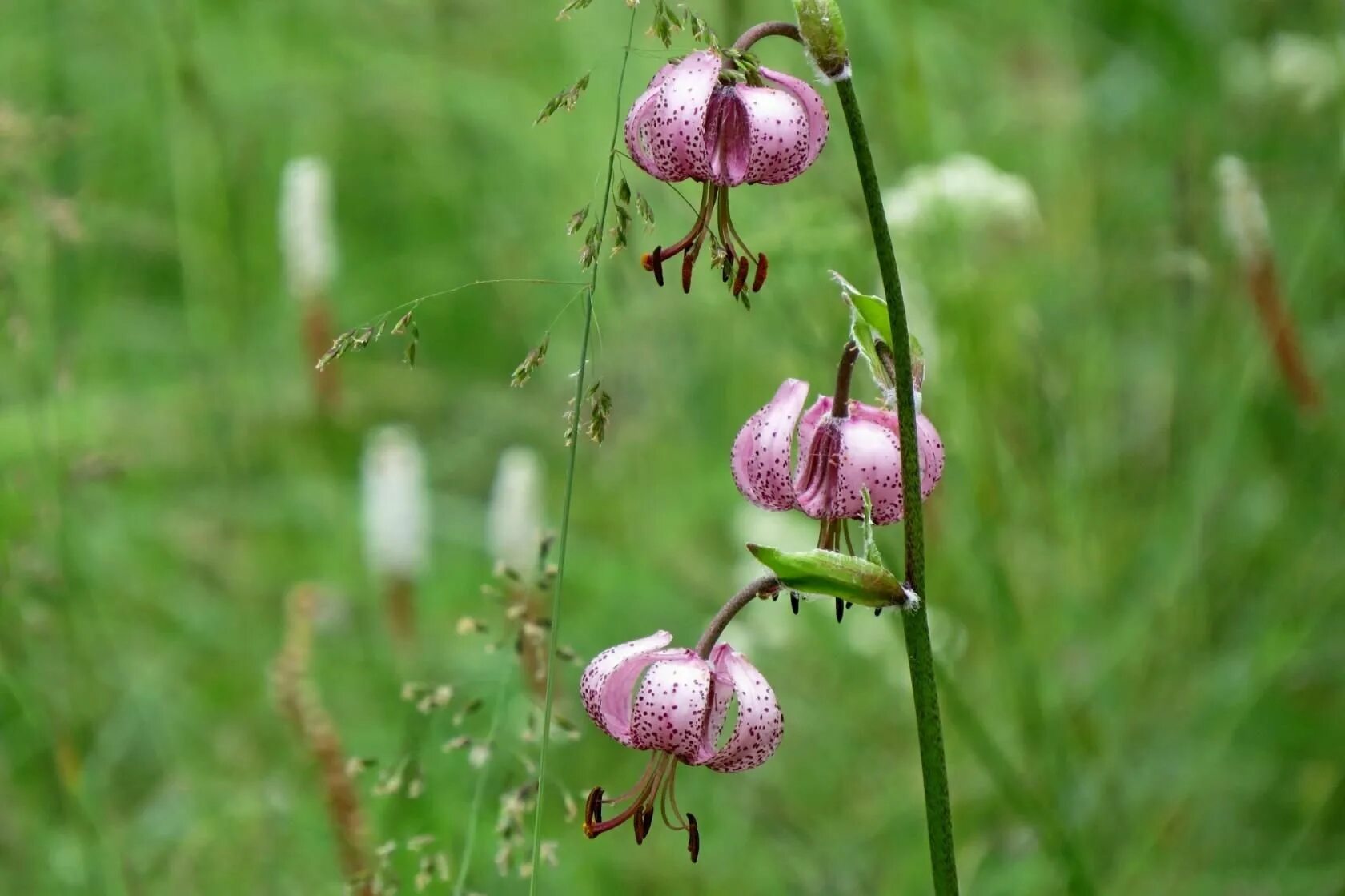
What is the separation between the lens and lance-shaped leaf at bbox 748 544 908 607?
0.84m

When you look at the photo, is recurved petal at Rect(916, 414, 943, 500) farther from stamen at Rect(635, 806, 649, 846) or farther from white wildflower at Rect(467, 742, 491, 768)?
white wildflower at Rect(467, 742, 491, 768)

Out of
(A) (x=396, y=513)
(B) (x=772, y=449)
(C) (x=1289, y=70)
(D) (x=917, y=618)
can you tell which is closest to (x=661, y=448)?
(A) (x=396, y=513)

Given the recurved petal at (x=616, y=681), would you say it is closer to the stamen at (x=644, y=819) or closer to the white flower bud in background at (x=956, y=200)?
the stamen at (x=644, y=819)

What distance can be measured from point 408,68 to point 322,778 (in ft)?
6.77

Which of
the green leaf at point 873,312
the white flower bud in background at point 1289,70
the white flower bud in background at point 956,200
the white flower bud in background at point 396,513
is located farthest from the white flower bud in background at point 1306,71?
the green leaf at point 873,312

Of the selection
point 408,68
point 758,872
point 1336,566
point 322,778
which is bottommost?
point 758,872

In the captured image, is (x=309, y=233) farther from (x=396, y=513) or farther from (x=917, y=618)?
(x=917, y=618)

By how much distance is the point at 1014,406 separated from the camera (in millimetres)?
2586

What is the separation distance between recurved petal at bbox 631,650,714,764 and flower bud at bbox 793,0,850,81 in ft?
1.14

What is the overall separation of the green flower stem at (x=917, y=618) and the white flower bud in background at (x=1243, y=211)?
0.95 meters

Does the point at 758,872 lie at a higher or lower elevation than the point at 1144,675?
lower

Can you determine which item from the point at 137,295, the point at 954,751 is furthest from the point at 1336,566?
the point at 137,295

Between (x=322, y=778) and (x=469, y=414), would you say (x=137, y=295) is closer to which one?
(x=469, y=414)

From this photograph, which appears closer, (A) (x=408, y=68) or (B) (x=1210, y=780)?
(B) (x=1210, y=780)
